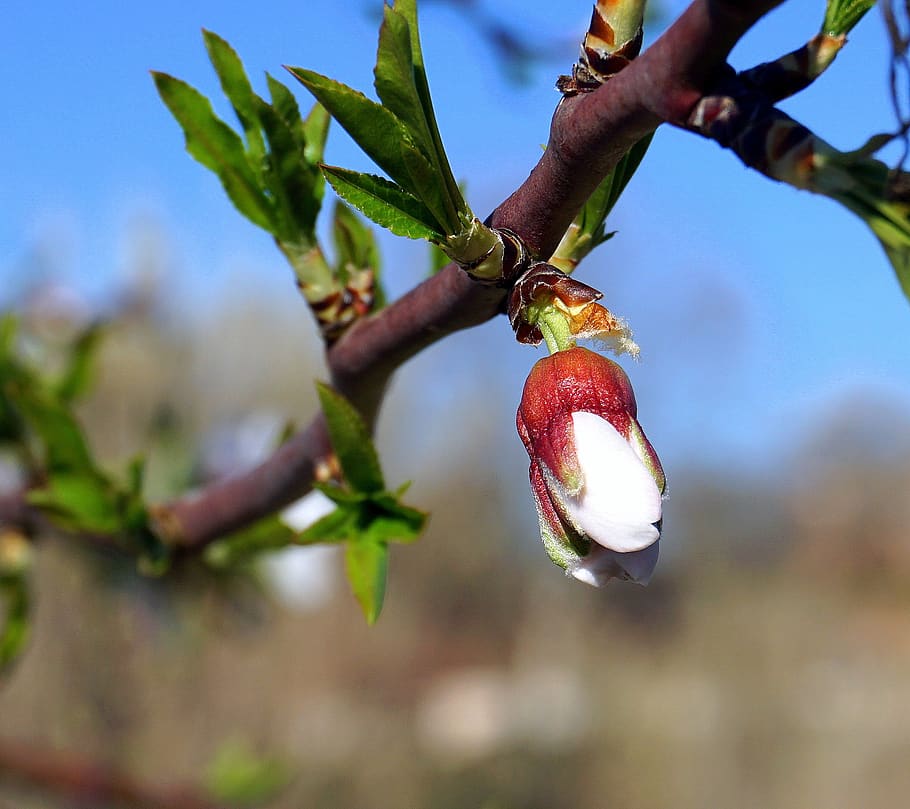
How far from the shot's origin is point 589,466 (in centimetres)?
39

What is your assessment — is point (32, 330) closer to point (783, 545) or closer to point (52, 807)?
point (52, 807)

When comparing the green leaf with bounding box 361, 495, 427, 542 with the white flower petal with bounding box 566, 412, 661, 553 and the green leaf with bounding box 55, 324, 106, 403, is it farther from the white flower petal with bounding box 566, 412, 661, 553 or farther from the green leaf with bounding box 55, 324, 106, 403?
the green leaf with bounding box 55, 324, 106, 403

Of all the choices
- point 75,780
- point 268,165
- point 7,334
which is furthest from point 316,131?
point 75,780

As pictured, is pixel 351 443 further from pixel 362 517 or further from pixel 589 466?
pixel 589 466

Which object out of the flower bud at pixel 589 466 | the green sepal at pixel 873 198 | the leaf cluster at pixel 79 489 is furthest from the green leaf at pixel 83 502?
the green sepal at pixel 873 198

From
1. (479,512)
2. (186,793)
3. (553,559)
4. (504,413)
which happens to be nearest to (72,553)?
(186,793)

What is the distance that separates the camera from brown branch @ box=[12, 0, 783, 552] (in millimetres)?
328

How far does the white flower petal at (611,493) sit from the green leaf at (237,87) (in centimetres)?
32

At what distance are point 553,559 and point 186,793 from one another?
3.98 feet

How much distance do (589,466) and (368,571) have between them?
234mm

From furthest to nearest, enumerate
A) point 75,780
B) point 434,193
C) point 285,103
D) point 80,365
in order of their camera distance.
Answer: point 75,780 < point 80,365 < point 285,103 < point 434,193

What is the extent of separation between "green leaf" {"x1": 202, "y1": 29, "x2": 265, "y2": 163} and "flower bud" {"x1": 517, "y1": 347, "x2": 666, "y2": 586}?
292 mm

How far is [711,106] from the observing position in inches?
13.0

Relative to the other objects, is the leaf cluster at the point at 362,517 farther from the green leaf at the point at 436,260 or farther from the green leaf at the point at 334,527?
the green leaf at the point at 436,260
